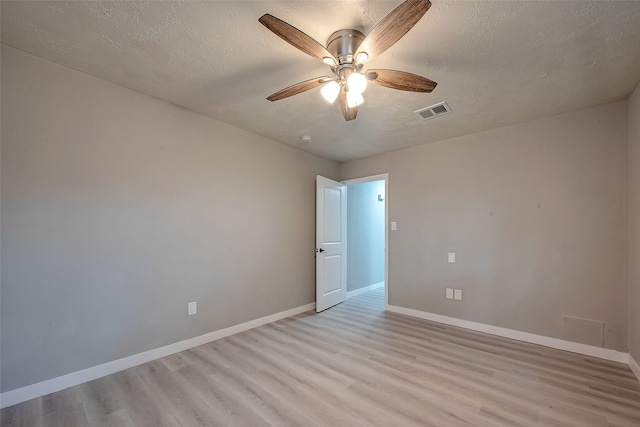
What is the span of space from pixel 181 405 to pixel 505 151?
400cm

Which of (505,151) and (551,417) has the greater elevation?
(505,151)

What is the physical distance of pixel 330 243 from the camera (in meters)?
4.41

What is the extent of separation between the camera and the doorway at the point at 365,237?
5255mm

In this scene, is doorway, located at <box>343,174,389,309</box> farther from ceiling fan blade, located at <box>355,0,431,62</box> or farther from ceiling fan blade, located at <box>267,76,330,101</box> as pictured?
ceiling fan blade, located at <box>355,0,431,62</box>

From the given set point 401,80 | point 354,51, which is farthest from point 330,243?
point 354,51

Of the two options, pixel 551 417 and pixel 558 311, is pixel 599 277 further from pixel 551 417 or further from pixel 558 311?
pixel 551 417

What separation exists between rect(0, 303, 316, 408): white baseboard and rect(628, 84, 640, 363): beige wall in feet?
12.2

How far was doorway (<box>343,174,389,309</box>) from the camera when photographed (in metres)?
5.25

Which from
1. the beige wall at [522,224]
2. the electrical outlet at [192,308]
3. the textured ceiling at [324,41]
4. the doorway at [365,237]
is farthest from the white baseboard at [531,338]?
the electrical outlet at [192,308]

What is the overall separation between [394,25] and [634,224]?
9.21 ft

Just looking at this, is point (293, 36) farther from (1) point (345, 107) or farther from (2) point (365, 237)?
(2) point (365, 237)

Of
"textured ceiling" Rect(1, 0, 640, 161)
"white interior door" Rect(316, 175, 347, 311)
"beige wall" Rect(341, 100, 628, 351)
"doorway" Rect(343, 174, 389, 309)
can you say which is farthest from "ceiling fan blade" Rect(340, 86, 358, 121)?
"doorway" Rect(343, 174, 389, 309)

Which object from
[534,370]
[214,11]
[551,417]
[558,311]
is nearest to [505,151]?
[558,311]

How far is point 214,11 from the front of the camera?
1.61 meters
